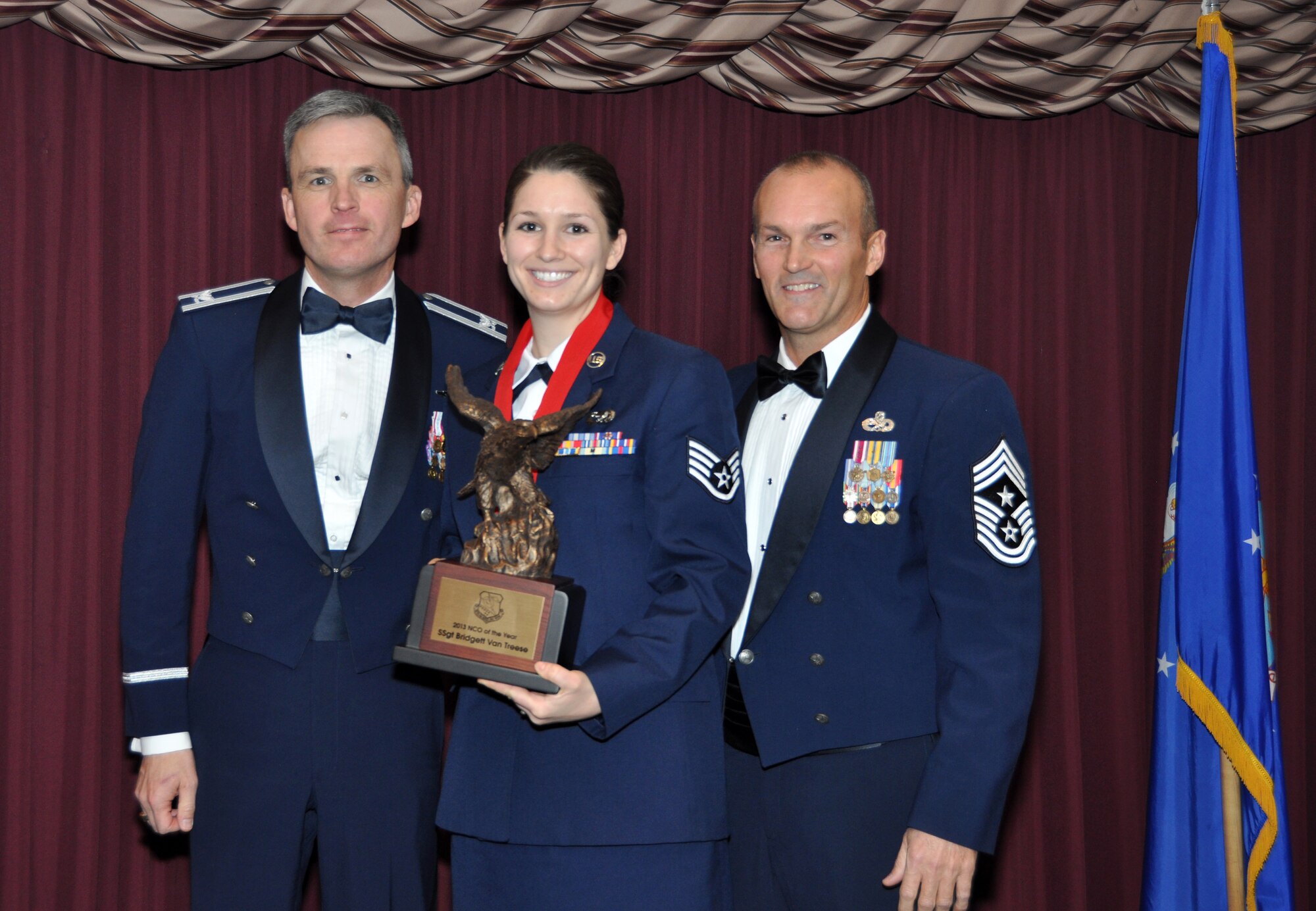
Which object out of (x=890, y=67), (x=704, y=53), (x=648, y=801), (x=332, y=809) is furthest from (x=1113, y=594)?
(x=332, y=809)

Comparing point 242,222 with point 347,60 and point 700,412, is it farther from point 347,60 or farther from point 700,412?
point 700,412

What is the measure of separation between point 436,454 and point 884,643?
2.94 ft

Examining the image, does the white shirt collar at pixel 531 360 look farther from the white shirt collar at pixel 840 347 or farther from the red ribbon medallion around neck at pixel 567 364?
the white shirt collar at pixel 840 347

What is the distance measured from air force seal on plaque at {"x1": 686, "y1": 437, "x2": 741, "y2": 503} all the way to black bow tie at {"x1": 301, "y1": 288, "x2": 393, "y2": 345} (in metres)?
0.72

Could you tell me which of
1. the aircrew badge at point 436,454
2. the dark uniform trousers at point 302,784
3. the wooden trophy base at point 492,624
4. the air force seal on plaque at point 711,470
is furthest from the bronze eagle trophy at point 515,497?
the dark uniform trousers at point 302,784

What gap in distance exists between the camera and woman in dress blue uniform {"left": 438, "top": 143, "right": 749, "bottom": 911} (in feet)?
6.07

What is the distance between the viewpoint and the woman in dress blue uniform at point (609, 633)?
6.07 ft

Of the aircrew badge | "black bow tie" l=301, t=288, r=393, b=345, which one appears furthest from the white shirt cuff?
"black bow tie" l=301, t=288, r=393, b=345

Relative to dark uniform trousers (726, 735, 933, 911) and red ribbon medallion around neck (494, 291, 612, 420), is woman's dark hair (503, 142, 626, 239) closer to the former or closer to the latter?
red ribbon medallion around neck (494, 291, 612, 420)

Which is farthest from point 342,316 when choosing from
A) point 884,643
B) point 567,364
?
point 884,643

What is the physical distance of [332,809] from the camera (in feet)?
6.99

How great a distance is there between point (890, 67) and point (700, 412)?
5.46 ft

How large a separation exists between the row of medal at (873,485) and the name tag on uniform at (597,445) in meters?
0.42

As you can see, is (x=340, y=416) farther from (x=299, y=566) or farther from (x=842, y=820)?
(x=842, y=820)
